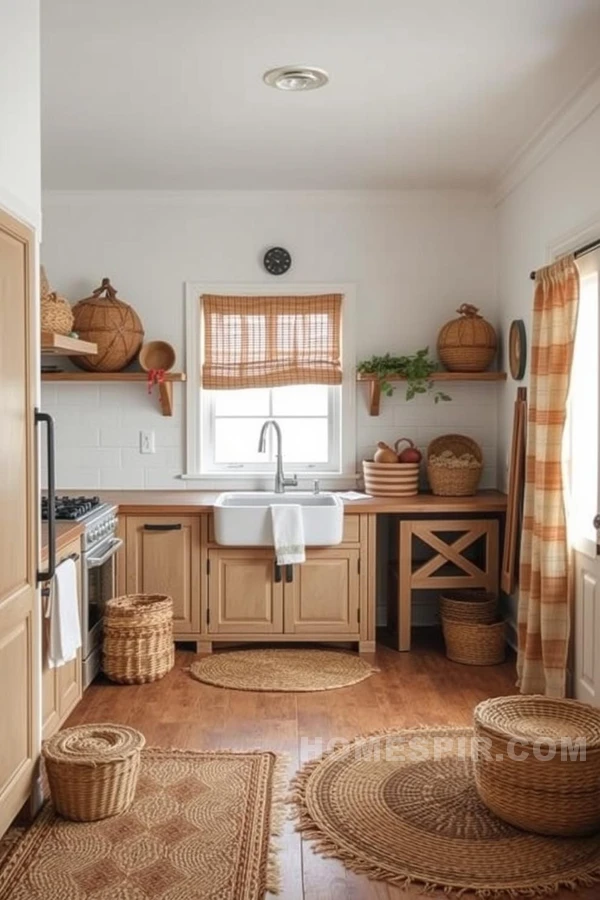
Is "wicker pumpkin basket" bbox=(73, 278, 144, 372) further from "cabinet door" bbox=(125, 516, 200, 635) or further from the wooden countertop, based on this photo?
"cabinet door" bbox=(125, 516, 200, 635)

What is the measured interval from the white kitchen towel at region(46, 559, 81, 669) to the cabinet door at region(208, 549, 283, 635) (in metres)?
1.43

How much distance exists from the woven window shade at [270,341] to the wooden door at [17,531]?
98.6 inches

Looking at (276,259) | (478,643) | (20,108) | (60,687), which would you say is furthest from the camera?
(276,259)

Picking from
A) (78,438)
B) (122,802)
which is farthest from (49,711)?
(78,438)

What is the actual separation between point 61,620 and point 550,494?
83.0 inches

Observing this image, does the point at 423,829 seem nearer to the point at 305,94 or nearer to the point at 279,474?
the point at 279,474

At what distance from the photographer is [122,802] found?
2969 millimetres

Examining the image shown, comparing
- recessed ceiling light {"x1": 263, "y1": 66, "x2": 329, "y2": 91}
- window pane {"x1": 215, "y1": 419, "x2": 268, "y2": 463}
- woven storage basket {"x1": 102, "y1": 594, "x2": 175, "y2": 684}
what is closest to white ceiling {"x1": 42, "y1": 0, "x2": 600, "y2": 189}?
recessed ceiling light {"x1": 263, "y1": 66, "x2": 329, "y2": 91}

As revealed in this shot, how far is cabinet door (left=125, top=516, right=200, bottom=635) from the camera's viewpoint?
4.78 metres

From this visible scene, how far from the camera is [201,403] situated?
5.39 m

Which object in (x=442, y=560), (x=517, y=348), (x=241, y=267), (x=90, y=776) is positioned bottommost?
(x=90, y=776)

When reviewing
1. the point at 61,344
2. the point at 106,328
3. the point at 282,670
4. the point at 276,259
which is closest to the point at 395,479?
the point at 282,670

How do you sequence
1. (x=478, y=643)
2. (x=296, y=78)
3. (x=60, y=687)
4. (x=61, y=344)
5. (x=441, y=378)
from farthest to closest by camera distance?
(x=441, y=378), (x=478, y=643), (x=61, y=344), (x=60, y=687), (x=296, y=78)

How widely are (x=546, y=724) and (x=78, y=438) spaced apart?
131 inches
